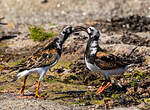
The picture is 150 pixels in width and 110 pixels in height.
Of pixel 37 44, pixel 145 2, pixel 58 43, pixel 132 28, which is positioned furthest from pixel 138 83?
pixel 145 2

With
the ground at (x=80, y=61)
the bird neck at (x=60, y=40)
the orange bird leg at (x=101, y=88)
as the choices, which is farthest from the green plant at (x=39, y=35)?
the orange bird leg at (x=101, y=88)

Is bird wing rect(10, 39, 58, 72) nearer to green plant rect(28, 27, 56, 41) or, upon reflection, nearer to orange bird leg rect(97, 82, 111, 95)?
orange bird leg rect(97, 82, 111, 95)

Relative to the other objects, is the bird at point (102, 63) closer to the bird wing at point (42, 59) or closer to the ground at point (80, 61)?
the ground at point (80, 61)

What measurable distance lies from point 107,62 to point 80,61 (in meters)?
3.06

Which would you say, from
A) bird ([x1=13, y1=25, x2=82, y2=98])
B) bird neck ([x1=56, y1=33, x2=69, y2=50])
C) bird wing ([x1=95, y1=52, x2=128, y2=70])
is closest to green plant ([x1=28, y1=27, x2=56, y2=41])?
bird neck ([x1=56, y1=33, x2=69, y2=50])

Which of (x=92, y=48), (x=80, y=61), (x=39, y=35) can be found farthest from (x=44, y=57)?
(x=39, y=35)

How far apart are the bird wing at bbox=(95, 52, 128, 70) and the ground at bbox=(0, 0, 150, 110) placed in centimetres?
73

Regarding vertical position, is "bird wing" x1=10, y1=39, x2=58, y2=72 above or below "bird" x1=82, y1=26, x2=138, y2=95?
above

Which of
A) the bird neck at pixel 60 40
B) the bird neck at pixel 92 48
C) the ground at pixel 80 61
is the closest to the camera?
the ground at pixel 80 61

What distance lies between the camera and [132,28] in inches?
771

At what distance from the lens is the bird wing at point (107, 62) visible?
35.9ft

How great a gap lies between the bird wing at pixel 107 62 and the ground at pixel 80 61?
0.73 meters

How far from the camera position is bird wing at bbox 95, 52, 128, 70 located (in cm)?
1095

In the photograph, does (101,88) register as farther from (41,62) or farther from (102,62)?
(41,62)
